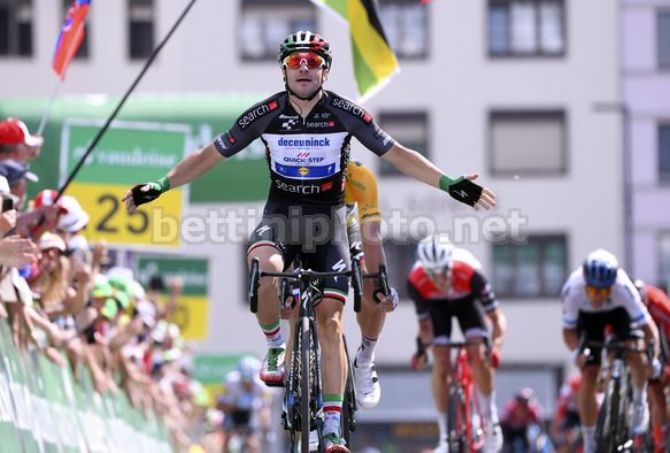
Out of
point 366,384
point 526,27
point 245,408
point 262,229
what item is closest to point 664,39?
point 526,27

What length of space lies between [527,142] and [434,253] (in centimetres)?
2751

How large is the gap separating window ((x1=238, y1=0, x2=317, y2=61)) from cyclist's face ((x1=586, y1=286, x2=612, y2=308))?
27.6 meters

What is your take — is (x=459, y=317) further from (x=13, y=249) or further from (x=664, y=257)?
(x=664, y=257)

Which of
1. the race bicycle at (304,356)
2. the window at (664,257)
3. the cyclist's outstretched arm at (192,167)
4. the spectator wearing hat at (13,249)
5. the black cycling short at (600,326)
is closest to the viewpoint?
the spectator wearing hat at (13,249)

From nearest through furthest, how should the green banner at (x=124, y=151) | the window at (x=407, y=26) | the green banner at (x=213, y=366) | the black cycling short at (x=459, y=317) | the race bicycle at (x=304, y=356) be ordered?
1. the race bicycle at (x=304, y=356)
2. the black cycling short at (x=459, y=317)
3. the green banner at (x=124, y=151)
4. the green banner at (x=213, y=366)
5. the window at (x=407, y=26)

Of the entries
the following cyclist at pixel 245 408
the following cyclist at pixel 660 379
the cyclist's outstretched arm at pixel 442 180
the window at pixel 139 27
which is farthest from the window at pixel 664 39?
the cyclist's outstretched arm at pixel 442 180

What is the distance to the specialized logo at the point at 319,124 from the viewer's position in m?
10.6

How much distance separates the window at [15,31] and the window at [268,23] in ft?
16.4

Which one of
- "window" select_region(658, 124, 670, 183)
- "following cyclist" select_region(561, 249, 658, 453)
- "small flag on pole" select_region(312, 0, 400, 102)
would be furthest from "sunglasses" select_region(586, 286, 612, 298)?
"window" select_region(658, 124, 670, 183)

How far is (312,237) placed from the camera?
10.7 m

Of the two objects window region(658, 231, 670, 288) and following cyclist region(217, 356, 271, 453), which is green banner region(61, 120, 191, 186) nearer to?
following cyclist region(217, 356, 271, 453)

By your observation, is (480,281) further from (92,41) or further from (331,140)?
(92,41)

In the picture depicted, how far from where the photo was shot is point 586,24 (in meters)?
41.9

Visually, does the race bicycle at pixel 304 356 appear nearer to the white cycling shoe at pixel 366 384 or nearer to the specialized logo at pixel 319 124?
the specialized logo at pixel 319 124
